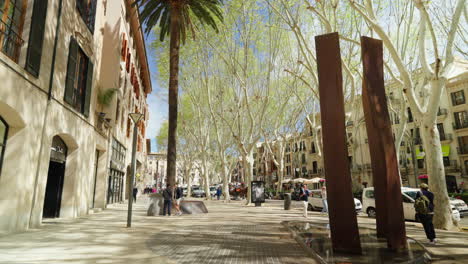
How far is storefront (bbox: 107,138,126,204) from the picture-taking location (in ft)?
63.3

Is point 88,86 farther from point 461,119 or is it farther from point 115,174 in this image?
point 461,119

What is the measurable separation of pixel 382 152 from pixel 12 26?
9981 millimetres

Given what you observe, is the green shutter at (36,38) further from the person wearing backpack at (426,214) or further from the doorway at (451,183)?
the doorway at (451,183)

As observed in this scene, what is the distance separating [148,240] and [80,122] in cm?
715

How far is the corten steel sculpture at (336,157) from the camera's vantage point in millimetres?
5910

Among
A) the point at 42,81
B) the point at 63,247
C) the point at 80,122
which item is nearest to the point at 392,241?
the point at 63,247

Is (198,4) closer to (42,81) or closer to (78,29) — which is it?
(78,29)

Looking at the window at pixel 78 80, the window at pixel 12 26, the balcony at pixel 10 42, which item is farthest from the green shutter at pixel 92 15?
the balcony at pixel 10 42

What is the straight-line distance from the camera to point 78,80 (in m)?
12.3

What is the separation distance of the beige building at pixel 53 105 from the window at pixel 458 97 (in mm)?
36462

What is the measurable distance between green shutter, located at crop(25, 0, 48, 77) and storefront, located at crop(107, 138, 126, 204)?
1100 centimetres

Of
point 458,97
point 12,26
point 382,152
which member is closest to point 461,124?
point 458,97

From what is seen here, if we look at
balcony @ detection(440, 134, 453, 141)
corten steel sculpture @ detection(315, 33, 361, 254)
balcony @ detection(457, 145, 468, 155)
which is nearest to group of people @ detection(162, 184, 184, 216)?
corten steel sculpture @ detection(315, 33, 361, 254)

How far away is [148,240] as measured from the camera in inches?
294
